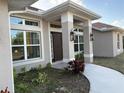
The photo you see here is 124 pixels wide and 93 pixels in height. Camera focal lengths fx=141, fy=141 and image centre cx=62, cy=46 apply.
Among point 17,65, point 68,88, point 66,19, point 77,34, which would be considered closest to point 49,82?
point 68,88

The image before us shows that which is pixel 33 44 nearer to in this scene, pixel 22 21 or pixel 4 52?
pixel 22 21

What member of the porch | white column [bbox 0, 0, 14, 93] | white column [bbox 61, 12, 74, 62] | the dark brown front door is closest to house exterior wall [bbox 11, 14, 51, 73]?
the porch

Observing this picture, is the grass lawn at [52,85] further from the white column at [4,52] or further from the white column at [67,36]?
the white column at [67,36]

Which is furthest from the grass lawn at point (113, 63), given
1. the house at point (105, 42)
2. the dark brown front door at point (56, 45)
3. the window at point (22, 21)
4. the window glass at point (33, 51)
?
the window at point (22, 21)

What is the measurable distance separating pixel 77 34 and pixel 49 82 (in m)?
8.53

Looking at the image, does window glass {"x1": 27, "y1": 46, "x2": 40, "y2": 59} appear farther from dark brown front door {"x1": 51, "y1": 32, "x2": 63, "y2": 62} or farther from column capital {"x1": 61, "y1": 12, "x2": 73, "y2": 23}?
column capital {"x1": 61, "y1": 12, "x2": 73, "y2": 23}

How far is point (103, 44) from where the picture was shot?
16.8 meters

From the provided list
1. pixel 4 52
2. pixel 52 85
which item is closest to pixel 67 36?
pixel 52 85

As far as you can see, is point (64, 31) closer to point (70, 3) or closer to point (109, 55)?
point (70, 3)

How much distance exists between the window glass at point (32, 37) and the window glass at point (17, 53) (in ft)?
2.62

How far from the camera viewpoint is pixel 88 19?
11297mm

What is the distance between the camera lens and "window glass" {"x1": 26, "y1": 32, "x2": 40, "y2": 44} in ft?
31.2

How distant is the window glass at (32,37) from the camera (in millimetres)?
9517

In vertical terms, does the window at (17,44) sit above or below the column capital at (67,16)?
below
